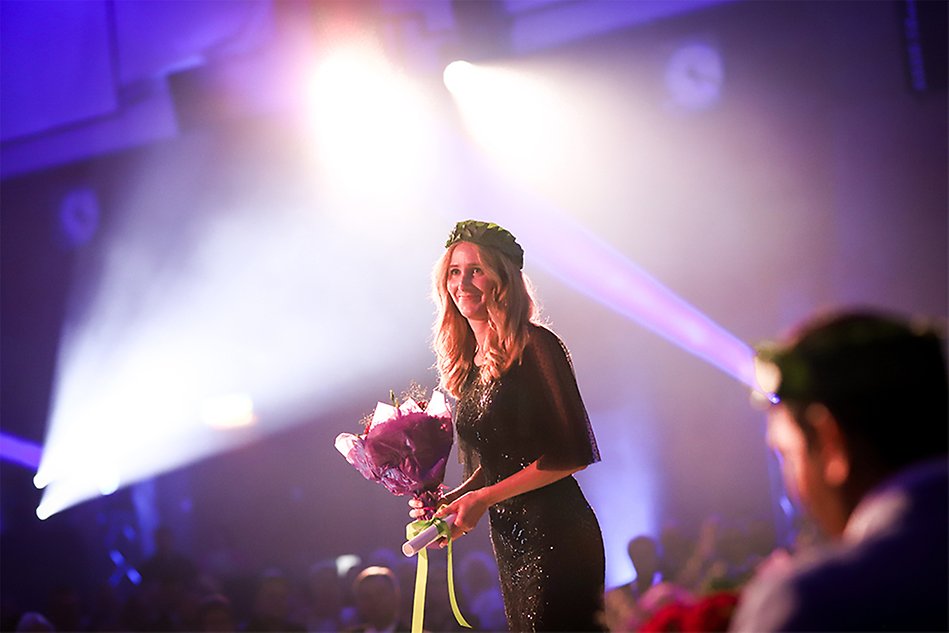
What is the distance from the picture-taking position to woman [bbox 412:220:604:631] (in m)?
3.09

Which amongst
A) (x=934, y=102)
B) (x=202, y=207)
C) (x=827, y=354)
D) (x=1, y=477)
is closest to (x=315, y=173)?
(x=202, y=207)

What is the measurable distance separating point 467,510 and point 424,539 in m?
0.15

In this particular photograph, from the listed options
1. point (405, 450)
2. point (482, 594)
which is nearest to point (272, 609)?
point (482, 594)

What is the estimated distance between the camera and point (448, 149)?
862 centimetres

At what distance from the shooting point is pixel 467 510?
3.01 m

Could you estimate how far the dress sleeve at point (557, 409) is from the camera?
→ 3.09 meters

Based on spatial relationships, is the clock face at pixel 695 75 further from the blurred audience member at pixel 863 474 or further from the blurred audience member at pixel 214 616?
the blurred audience member at pixel 863 474

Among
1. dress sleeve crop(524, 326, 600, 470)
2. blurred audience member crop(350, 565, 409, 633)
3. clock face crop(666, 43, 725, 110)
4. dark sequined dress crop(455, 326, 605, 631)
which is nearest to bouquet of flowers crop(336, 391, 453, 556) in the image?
dark sequined dress crop(455, 326, 605, 631)

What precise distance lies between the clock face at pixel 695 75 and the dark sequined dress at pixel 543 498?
539 centimetres

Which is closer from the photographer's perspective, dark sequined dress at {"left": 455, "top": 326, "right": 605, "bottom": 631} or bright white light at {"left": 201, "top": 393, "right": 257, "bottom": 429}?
dark sequined dress at {"left": 455, "top": 326, "right": 605, "bottom": 631}

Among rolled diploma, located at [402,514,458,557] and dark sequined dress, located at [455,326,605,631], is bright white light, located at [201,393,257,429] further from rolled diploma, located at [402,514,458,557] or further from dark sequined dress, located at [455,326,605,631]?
rolled diploma, located at [402,514,458,557]

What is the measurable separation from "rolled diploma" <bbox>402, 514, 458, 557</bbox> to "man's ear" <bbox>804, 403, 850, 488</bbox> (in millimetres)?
1788

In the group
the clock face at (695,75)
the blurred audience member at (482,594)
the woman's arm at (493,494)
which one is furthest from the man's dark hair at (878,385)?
the clock face at (695,75)

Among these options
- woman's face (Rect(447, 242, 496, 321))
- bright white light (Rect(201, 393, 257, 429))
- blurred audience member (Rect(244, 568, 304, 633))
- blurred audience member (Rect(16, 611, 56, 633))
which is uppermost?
woman's face (Rect(447, 242, 496, 321))
